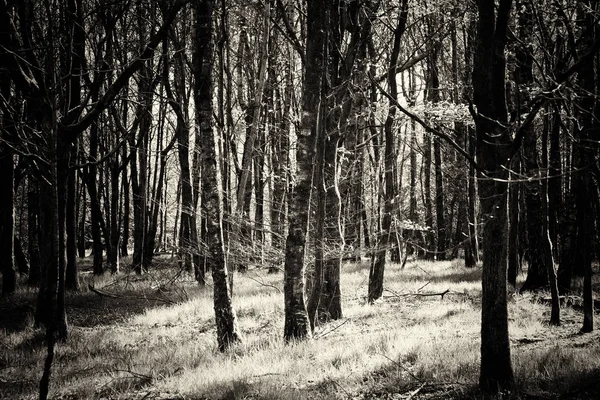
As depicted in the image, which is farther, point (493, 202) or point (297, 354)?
point (297, 354)

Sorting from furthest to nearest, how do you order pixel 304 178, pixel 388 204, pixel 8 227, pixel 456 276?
pixel 456 276 → pixel 8 227 → pixel 388 204 → pixel 304 178

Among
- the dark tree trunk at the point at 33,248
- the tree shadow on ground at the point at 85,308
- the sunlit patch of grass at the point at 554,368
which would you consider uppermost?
the dark tree trunk at the point at 33,248

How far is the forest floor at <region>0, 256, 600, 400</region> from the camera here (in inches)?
227

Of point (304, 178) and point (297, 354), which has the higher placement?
point (304, 178)

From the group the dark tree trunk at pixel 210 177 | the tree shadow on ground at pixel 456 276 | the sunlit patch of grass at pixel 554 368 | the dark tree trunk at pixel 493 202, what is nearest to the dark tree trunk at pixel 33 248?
the dark tree trunk at pixel 210 177

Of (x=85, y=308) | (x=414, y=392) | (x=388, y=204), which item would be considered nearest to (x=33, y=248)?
(x=85, y=308)

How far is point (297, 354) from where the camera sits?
23.3 feet

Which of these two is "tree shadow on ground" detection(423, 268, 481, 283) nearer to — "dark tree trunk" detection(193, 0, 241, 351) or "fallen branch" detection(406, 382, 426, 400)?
"dark tree trunk" detection(193, 0, 241, 351)

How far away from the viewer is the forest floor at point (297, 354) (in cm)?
576

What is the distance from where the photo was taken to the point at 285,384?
5.89m

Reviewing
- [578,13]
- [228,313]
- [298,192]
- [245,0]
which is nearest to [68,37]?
[298,192]

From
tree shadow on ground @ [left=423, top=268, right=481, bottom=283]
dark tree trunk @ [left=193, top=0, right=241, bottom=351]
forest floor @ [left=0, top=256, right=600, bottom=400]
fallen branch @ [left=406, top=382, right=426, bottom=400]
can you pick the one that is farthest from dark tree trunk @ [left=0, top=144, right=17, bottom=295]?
tree shadow on ground @ [left=423, top=268, right=481, bottom=283]

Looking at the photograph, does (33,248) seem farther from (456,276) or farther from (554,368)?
(554,368)

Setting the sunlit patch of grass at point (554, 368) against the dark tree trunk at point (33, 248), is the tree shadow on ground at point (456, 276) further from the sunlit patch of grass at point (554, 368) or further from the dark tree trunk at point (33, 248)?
the dark tree trunk at point (33, 248)
